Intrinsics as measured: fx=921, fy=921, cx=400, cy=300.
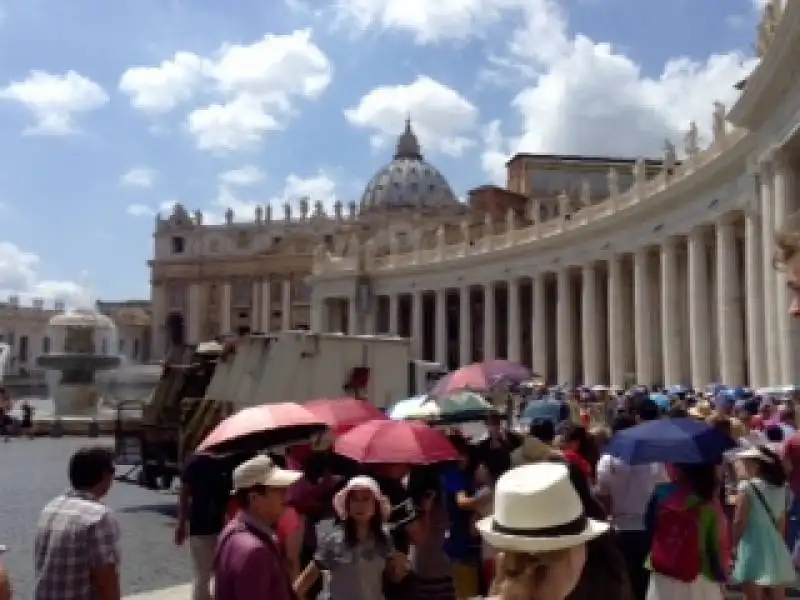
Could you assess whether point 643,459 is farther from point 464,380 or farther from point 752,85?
point 752,85

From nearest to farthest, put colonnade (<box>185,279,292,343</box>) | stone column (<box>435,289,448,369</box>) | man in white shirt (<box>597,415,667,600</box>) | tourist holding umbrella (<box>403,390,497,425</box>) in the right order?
man in white shirt (<box>597,415,667,600</box>), tourist holding umbrella (<box>403,390,497,425</box>), stone column (<box>435,289,448,369</box>), colonnade (<box>185,279,292,343</box>)

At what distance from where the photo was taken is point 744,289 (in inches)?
1296

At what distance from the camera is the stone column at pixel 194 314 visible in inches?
4055

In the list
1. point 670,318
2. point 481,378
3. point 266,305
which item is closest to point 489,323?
point 670,318

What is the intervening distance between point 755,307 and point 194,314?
83.3 meters

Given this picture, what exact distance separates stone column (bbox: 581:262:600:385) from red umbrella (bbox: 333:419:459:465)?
35605 millimetres

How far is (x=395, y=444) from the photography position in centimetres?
762

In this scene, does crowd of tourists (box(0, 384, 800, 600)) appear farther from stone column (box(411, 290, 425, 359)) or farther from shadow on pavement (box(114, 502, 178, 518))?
stone column (box(411, 290, 425, 359))

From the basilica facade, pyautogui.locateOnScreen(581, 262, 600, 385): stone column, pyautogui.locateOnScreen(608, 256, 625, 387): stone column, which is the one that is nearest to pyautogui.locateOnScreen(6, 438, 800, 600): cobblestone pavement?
the basilica facade

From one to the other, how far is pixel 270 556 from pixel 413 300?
55914mm

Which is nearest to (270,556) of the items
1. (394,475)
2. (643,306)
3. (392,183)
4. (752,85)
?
(394,475)

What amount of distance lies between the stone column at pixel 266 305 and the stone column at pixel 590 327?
59062 millimetres

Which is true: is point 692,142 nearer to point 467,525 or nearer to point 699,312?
point 699,312

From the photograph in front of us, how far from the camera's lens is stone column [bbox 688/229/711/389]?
32.6 meters
